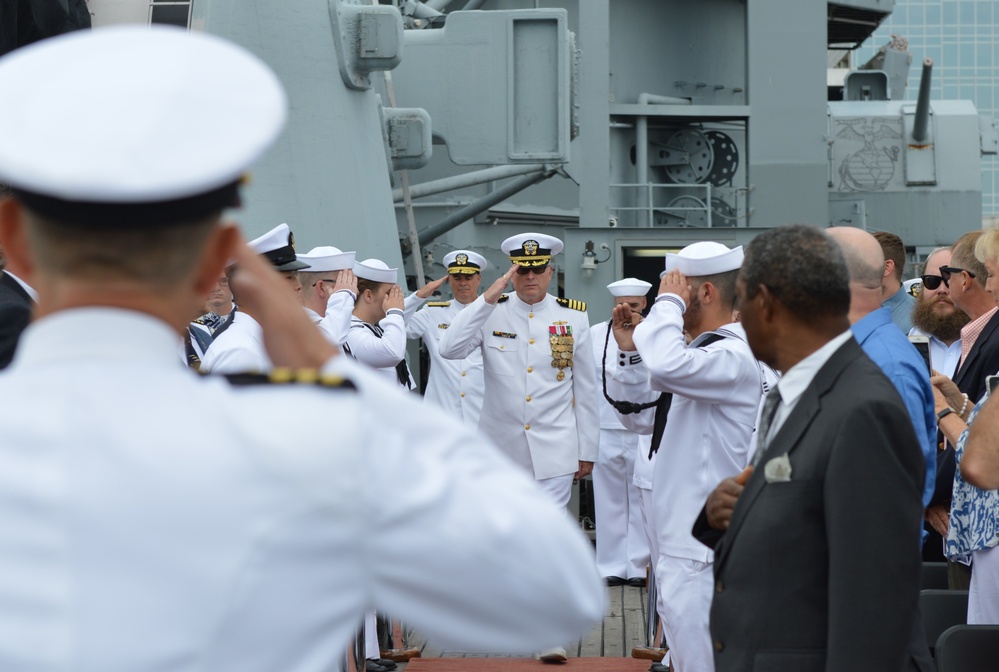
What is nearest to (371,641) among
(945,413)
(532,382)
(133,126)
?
(532,382)

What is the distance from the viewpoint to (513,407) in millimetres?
6496

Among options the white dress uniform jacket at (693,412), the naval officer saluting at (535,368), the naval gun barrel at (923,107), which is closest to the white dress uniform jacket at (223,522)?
the white dress uniform jacket at (693,412)

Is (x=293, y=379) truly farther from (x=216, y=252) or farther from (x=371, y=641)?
(x=371, y=641)

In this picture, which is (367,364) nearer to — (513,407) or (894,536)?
Result: (513,407)

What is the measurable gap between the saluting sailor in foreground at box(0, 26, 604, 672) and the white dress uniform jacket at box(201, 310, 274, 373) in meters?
2.17

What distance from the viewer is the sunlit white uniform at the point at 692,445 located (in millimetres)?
3713

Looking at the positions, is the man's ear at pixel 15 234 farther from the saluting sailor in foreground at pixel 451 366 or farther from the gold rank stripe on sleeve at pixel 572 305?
the saluting sailor in foreground at pixel 451 366

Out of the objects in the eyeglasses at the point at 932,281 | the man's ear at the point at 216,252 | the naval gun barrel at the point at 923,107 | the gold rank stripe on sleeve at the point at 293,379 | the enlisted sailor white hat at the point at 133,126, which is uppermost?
the naval gun barrel at the point at 923,107

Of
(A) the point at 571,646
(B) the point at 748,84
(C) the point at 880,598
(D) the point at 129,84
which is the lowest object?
(A) the point at 571,646

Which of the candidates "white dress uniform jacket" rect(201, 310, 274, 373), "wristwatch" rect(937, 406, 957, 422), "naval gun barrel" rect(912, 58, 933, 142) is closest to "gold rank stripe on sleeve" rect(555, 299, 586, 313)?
"white dress uniform jacket" rect(201, 310, 274, 373)

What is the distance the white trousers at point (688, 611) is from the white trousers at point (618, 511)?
10.9 ft

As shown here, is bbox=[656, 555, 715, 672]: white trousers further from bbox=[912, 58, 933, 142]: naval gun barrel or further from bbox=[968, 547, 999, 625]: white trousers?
bbox=[912, 58, 933, 142]: naval gun barrel

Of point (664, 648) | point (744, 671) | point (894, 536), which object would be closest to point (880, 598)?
→ point (894, 536)

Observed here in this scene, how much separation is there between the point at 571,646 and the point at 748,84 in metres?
9.10
